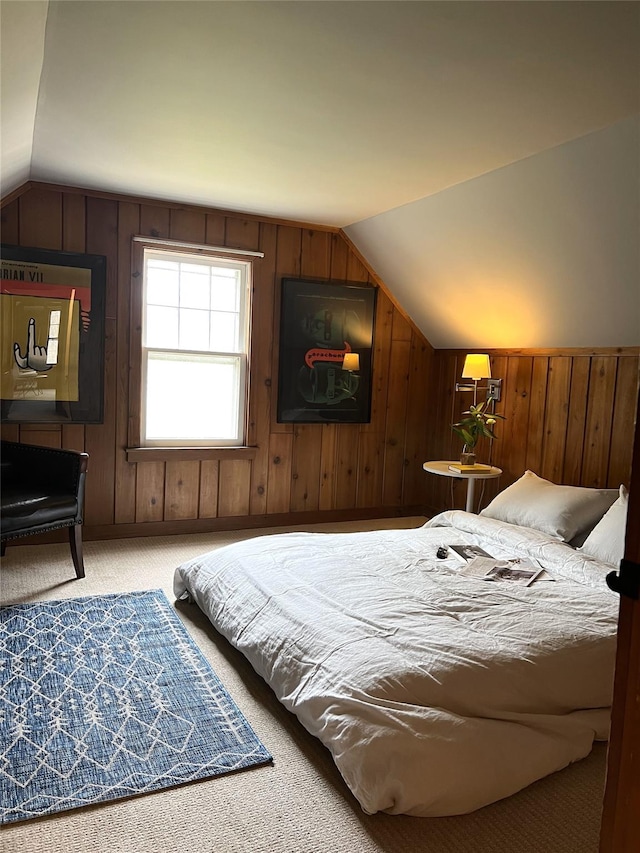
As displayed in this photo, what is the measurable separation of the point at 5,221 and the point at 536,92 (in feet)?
10.7

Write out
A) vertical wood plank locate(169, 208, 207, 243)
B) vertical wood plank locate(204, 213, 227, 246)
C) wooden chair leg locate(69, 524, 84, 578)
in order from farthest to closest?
1. vertical wood plank locate(204, 213, 227, 246)
2. vertical wood plank locate(169, 208, 207, 243)
3. wooden chair leg locate(69, 524, 84, 578)

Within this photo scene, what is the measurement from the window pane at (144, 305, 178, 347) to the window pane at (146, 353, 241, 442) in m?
0.09

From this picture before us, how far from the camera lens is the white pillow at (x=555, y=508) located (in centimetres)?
365

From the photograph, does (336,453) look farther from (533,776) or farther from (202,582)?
(533,776)

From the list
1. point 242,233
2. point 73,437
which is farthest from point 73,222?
point 73,437

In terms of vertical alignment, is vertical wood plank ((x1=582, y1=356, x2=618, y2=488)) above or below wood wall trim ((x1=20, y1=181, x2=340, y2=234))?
below

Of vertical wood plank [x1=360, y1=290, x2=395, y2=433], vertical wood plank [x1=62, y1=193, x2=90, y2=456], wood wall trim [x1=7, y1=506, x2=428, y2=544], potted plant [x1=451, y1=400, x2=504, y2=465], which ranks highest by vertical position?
vertical wood plank [x1=62, y1=193, x2=90, y2=456]

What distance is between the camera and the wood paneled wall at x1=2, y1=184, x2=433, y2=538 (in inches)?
175

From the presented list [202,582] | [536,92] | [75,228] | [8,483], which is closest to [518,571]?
[202,582]

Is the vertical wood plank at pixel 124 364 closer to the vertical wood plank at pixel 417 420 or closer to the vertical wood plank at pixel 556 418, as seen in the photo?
the vertical wood plank at pixel 417 420

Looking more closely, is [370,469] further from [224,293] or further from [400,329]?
[224,293]

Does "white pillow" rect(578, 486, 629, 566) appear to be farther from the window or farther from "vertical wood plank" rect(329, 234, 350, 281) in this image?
"vertical wood plank" rect(329, 234, 350, 281)

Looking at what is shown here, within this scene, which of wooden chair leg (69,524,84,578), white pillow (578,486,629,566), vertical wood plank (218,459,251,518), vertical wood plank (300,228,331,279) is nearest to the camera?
Result: white pillow (578,486,629,566)

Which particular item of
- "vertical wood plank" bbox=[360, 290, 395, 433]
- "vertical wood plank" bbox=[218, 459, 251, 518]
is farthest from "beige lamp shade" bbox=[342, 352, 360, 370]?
"vertical wood plank" bbox=[218, 459, 251, 518]
